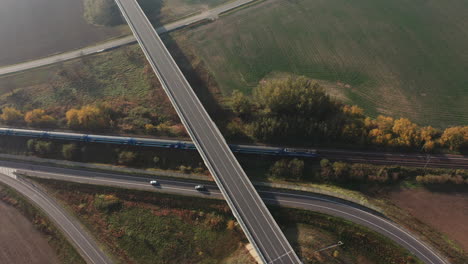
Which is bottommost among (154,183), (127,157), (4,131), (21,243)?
(21,243)

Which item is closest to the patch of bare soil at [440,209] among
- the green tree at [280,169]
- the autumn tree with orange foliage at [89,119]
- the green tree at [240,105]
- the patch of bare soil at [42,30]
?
the green tree at [280,169]

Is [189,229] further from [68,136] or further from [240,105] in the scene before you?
[68,136]

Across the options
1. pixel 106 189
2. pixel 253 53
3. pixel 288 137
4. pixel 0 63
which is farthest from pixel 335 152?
pixel 0 63

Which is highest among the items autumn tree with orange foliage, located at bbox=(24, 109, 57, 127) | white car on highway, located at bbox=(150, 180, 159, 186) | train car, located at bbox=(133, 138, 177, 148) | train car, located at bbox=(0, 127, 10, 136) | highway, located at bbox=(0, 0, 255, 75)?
highway, located at bbox=(0, 0, 255, 75)

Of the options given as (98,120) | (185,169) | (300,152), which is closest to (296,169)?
(300,152)

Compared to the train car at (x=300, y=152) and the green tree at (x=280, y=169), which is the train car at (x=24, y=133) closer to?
the green tree at (x=280, y=169)

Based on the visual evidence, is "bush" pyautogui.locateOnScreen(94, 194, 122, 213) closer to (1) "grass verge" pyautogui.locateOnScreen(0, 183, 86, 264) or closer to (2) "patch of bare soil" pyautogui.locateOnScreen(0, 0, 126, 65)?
(1) "grass verge" pyautogui.locateOnScreen(0, 183, 86, 264)

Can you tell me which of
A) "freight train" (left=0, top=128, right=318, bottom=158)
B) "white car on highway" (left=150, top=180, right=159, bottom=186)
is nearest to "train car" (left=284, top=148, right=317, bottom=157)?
"freight train" (left=0, top=128, right=318, bottom=158)
